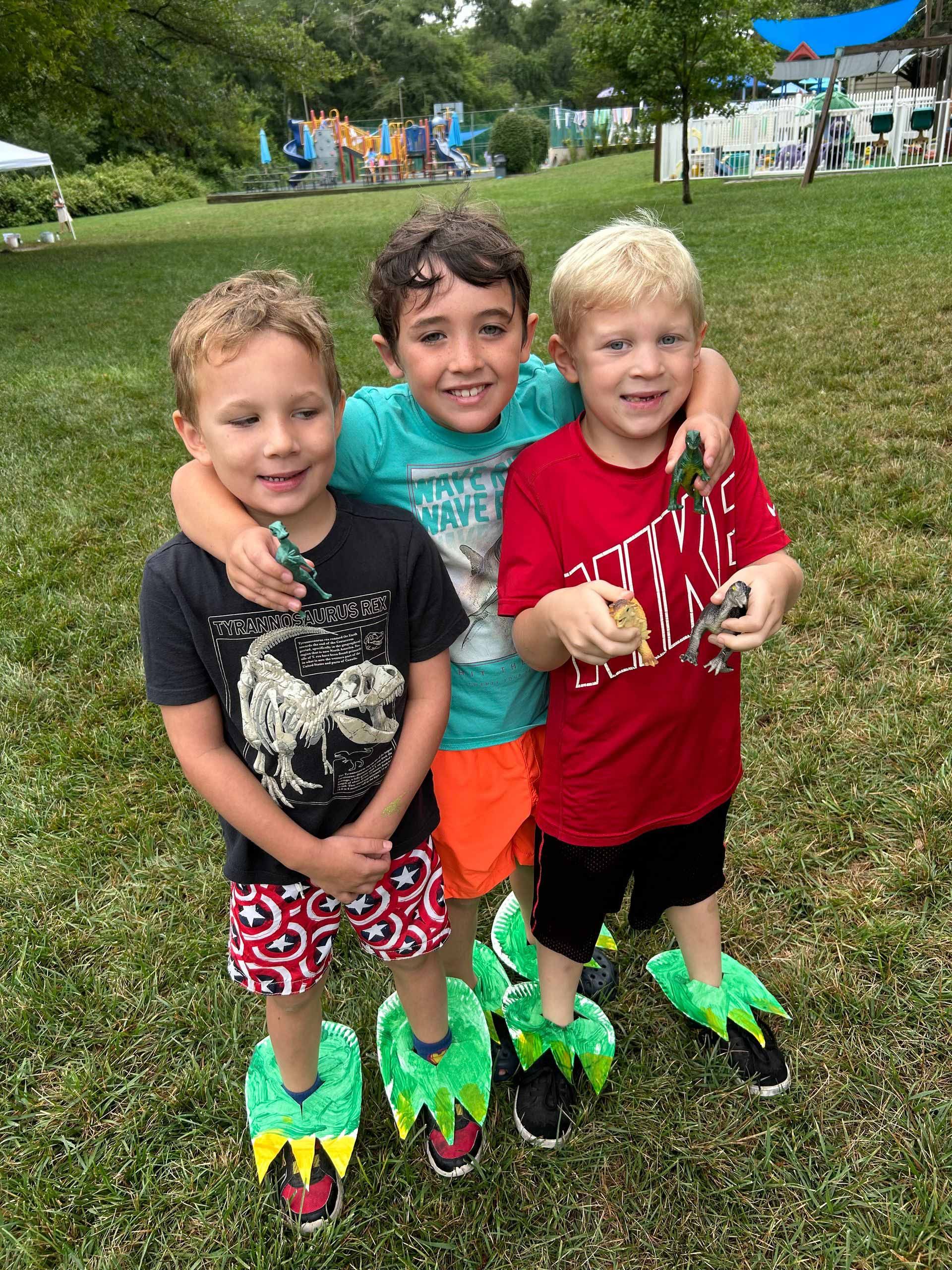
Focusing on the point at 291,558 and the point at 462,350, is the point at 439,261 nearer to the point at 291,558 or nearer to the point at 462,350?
the point at 462,350

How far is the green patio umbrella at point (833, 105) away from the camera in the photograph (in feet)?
64.1

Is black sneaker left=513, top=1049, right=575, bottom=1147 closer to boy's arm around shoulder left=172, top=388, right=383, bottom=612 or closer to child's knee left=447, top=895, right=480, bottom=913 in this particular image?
child's knee left=447, top=895, right=480, bottom=913

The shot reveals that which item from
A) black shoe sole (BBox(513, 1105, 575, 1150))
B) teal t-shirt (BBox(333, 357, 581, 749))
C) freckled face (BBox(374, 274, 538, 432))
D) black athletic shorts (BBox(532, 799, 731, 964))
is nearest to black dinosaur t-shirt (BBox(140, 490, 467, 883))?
teal t-shirt (BBox(333, 357, 581, 749))

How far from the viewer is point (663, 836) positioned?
172 cm

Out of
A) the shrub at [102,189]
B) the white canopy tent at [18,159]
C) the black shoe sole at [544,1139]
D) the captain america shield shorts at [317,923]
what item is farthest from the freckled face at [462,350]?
the shrub at [102,189]

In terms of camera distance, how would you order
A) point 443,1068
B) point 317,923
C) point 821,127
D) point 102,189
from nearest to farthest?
1. point 317,923
2. point 443,1068
3. point 821,127
4. point 102,189

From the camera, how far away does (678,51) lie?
48.8ft

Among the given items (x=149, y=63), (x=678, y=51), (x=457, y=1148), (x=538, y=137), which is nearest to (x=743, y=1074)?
(x=457, y=1148)

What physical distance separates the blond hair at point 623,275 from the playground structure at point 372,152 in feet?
136

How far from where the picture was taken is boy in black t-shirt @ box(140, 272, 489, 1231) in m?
1.33

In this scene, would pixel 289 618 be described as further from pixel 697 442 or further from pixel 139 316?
pixel 139 316

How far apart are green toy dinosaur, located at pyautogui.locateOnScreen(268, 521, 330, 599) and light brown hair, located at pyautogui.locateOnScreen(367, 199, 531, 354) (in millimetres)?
523

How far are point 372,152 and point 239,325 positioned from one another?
4395 centimetres

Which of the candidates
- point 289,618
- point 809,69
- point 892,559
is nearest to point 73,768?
point 289,618
